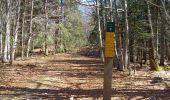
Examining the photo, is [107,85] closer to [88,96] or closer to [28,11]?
[88,96]

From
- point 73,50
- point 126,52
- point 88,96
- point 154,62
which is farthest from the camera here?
point 73,50

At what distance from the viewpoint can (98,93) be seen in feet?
44.4

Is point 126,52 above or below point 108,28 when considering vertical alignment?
below

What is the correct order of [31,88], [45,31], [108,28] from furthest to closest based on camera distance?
[45,31], [31,88], [108,28]

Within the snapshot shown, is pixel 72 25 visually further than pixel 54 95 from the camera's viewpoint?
Yes

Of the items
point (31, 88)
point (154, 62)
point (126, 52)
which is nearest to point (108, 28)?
point (31, 88)

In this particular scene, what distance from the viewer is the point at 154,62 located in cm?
2389

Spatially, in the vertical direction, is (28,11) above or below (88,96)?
above

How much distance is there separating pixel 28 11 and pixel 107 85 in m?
34.8

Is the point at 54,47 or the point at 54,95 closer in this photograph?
the point at 54,95

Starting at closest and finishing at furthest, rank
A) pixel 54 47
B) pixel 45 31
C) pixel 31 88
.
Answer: pixel 31 88 < pixel 45 31 < pixel 54 47

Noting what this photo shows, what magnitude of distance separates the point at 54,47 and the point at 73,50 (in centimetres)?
676

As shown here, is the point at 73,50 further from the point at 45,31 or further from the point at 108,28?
the point at 108,28

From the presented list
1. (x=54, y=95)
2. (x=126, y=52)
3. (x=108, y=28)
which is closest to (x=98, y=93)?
(x=54, y=95)
